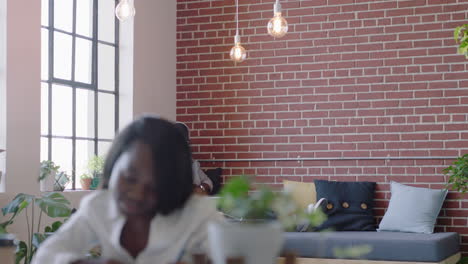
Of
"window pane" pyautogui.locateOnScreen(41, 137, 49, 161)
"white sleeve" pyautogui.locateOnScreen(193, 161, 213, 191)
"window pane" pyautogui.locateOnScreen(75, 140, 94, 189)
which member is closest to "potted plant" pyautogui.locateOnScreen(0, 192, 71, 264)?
"window pane" pyautogui.locateOnScreen(41, 137, 49, 161)

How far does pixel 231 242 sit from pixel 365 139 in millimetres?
5496

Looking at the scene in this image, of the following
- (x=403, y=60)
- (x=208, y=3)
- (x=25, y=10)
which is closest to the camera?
(x=25, y=10)

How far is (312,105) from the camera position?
6.77 meters

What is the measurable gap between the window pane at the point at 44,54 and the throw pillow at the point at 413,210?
10.3 feet

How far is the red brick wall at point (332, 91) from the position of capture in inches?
248

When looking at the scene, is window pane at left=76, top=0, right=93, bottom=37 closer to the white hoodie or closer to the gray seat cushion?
the gray seat cushion

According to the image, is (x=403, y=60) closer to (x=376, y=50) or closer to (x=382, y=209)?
(x=376, y=50)

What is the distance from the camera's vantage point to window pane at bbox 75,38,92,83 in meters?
6.26

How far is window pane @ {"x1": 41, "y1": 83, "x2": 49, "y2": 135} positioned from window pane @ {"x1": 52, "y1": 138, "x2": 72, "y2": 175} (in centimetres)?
14

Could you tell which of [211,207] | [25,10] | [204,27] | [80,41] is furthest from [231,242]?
[204,27]

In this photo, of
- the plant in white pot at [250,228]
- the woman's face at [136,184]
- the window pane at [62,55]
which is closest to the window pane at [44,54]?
the window pane at [62,55]

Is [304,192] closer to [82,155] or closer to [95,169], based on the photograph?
[95,169]

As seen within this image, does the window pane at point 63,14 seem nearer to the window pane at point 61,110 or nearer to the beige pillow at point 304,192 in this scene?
the window pane at point 61,110

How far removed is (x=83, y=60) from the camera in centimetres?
635
